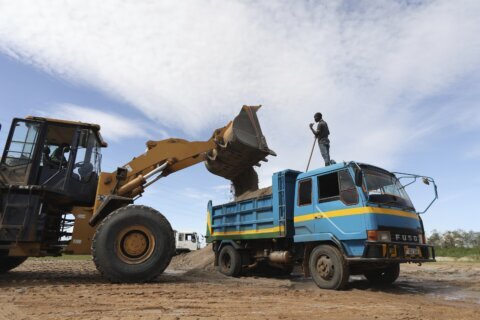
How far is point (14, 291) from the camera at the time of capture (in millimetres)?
6266

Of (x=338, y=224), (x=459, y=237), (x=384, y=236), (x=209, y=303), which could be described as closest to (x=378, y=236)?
(x=384, y=236)

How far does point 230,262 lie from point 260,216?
1968 mm

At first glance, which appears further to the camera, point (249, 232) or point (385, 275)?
point (249, 232)

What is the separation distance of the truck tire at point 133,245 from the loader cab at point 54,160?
1.25 metres

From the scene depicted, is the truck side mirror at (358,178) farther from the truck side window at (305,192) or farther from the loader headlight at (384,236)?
the truck side window at (305,192)

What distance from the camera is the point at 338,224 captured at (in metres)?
7.49

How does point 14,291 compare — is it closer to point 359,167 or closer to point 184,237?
point 359,167

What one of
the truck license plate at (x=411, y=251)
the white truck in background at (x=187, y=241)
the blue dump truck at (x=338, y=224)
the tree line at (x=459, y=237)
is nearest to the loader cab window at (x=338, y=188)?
the blue dump truck at (x=338, y=224)

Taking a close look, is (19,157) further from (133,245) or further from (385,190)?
(385,190)

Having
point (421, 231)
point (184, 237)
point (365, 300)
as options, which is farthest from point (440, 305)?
point (184, 237)

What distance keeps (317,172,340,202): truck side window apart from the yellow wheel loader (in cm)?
223

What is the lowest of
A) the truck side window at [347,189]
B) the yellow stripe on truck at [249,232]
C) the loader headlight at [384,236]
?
the loader headlight at [384,236]

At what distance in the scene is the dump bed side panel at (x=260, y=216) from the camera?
895 centimetres

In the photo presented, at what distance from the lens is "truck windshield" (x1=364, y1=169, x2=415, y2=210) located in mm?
7266
